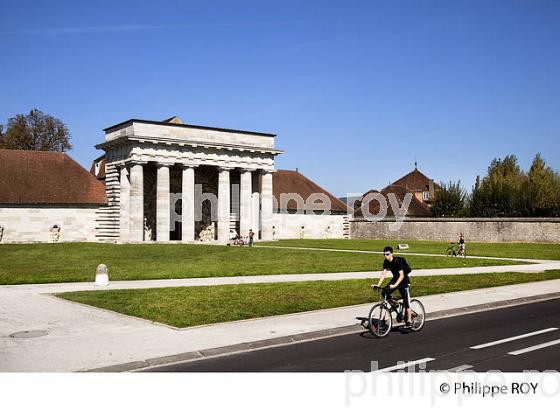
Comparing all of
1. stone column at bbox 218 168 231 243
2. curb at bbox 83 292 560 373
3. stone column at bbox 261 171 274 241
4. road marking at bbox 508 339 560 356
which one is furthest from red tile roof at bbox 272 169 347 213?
road marking at bbox 508 339 560 356

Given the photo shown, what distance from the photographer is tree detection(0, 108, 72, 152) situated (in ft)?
222

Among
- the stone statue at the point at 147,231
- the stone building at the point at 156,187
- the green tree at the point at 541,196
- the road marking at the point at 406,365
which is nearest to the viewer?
the road marking at the point at 406,365

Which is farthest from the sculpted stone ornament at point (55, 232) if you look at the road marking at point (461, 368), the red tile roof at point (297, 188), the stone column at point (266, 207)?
the road marking at point (461, 368)

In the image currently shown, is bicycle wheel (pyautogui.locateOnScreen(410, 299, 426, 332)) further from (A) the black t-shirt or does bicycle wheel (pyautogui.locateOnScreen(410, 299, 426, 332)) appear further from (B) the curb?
(B) the curb

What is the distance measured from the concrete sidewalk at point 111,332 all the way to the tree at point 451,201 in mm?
68017

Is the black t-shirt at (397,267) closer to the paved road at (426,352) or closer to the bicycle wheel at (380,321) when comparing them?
the bicycle wheel at (380,321)

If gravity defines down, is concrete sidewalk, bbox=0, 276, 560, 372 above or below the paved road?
above

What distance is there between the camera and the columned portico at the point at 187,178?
52.3 meters

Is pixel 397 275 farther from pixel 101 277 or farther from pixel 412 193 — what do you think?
pixel 412 193

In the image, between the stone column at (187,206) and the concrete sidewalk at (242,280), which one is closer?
the concrete sidewalk at (242,280)

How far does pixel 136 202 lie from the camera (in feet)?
171

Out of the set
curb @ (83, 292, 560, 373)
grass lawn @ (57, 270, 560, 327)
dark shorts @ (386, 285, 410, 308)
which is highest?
dark shorts @ (386, 285, 410, 308)

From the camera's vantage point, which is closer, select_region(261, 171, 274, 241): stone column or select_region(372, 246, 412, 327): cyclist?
select_region(372, 246, 412, 327): cyclist
